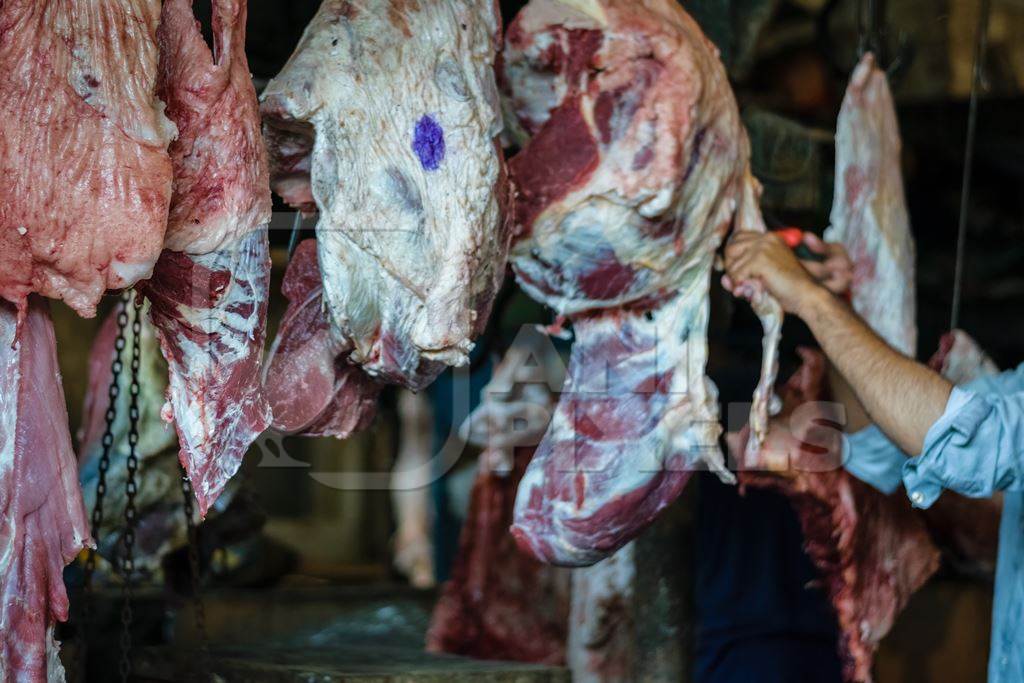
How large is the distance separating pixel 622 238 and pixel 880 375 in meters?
0.65

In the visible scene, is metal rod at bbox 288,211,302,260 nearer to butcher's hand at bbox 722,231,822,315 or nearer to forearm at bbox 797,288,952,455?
butcher's hand at bbox 722,231,822,315

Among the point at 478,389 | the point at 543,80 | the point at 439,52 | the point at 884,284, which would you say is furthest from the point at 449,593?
the point at 439,52

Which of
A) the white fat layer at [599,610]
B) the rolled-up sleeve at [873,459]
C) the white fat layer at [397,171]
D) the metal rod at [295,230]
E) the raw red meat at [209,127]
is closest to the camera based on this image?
the raw red meat at [209,127]

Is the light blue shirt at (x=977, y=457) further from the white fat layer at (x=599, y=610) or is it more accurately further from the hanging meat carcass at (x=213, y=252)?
the hanging meat carcass at (x=213, y=252)

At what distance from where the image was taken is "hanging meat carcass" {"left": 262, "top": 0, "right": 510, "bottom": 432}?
2.90 meters

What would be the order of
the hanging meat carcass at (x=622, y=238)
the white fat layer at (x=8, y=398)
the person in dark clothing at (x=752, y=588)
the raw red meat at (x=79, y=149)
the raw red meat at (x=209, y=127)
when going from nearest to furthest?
1. the raw red meat at (x=79, y=149)
2. the white fat layer at (x=8, y=398)
3. the raw red meat at (x=209, y=127)
4. the hanging meat carcass at (x=622, y=238)
5. the person in dark clothing at (x=752, y=588)

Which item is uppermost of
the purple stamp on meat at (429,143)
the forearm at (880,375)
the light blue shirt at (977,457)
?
the purple stamp on meat at (429,143)

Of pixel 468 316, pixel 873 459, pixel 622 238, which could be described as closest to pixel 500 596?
pixel 873 459

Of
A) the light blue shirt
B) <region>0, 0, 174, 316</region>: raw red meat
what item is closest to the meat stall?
<region>0, 0, 174, 316</region>: raw red meat

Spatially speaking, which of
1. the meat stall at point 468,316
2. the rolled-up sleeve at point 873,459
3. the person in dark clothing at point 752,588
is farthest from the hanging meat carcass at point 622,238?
the person in dark clothing at point 752,588

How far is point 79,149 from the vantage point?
2.50 metres

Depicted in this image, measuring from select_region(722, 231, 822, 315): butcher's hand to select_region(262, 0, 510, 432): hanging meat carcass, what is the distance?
0.78 meters

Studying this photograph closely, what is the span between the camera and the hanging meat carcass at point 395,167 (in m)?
2.90

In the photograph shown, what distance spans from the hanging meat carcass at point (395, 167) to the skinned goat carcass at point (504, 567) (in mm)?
1741
